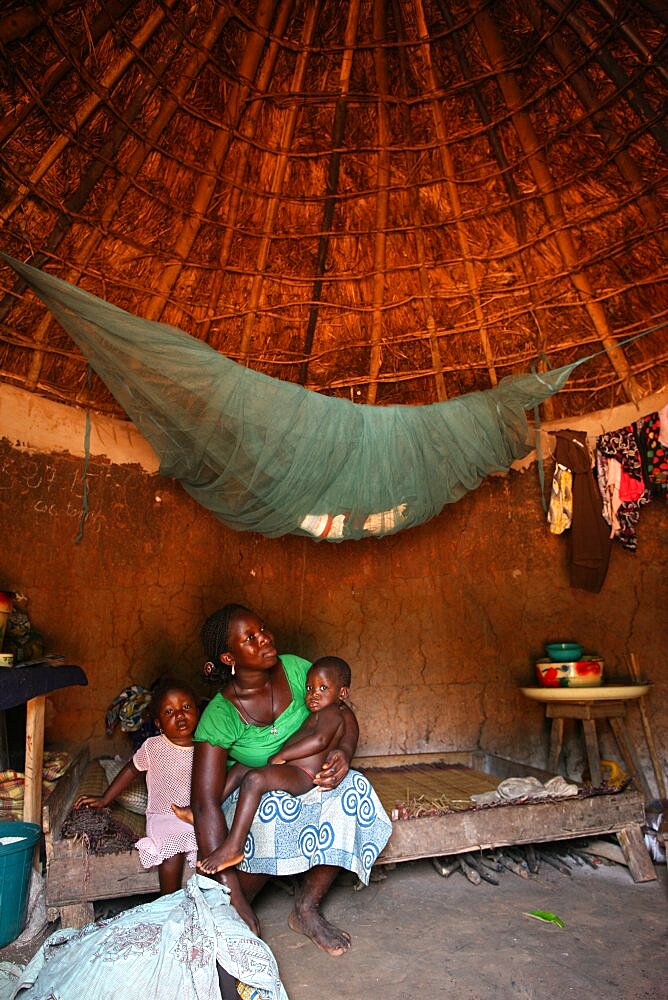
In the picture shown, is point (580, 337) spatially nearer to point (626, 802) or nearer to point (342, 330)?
point (342, 330)

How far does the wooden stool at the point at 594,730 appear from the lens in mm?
3531

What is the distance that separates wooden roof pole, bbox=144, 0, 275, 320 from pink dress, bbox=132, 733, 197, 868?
2.33 metres

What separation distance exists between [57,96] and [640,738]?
14.2ft

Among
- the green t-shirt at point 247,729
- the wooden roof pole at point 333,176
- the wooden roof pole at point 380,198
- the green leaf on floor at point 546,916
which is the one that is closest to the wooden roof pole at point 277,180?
the wooden roof pole at point 333,176

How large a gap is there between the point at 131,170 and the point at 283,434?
1565 mm

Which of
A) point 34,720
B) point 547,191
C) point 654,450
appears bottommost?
point 34,720

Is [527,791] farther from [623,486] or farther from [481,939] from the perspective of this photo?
[623,486]

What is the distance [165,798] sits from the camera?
8.80 ft

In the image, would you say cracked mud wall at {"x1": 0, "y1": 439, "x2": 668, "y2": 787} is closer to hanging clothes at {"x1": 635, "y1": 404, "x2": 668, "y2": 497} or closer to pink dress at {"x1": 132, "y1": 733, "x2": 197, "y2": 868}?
hanging clothes at {"x1": 635, "y1": 404, "x2": 668, "y2": 497}

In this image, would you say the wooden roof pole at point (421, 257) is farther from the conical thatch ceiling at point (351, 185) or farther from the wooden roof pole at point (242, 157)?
the wooden roof pole at point (242, 157)

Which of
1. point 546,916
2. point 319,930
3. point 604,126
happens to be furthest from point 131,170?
point 546,916

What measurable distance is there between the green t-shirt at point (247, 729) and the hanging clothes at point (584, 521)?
202 centimetres

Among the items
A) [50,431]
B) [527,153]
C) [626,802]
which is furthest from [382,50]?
[626,802]

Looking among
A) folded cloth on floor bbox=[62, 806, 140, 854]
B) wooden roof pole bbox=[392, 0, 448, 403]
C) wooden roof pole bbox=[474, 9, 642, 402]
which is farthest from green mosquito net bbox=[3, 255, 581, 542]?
folded cloth on floor bbox=[62, 806, 140, 854]
